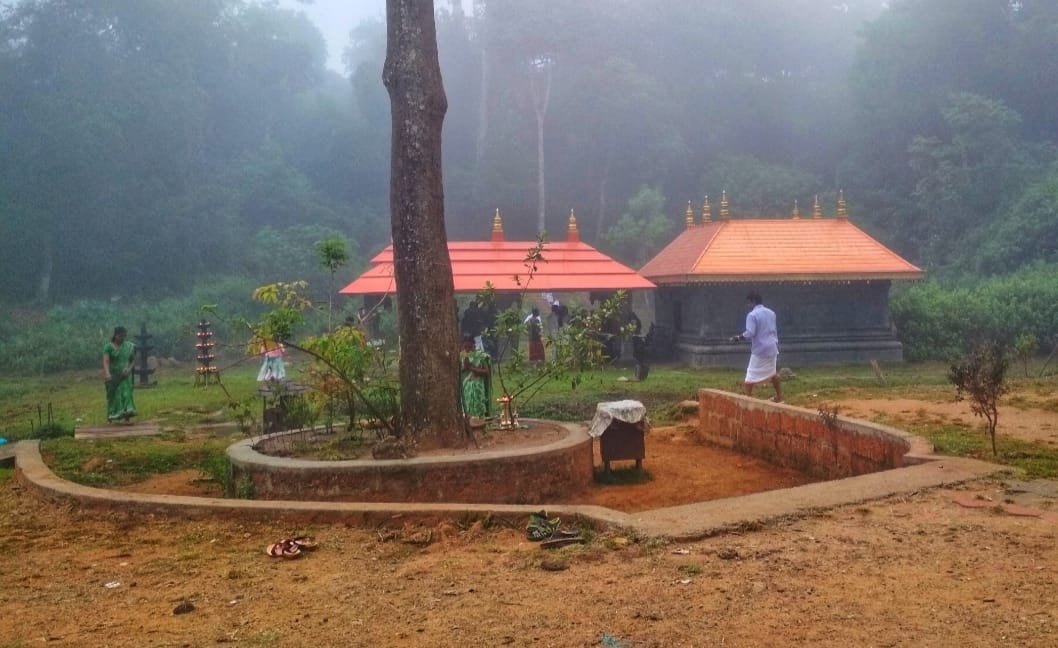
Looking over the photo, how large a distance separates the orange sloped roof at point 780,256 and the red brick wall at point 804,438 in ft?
33.8

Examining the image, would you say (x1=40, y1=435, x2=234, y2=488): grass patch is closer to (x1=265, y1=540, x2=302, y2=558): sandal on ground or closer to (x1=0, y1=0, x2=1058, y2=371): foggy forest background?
(x1=265, y1=540, x2=302, y2=558): sandal on ground

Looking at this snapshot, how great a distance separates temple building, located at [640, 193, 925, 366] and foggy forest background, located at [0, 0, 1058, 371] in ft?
15.0

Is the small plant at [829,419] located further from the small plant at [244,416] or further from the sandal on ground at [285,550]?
the small plant at [244,416]

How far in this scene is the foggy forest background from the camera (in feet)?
110

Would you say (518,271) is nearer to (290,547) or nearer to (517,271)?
(517,271)

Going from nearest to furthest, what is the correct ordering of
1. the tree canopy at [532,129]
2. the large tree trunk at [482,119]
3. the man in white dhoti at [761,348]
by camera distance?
the man in white dhoti at [761,348]
the tree canopy at [532,129]
the large tree trunk at [482,119]

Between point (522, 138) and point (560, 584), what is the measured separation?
3984 centimetres

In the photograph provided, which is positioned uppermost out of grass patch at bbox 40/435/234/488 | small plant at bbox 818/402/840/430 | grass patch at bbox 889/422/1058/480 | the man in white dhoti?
the man in white dhoti

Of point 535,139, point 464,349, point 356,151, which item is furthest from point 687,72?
point 464,349

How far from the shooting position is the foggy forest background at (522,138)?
33.6 m

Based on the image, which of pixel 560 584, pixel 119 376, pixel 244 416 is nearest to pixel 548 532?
pixel 560 584

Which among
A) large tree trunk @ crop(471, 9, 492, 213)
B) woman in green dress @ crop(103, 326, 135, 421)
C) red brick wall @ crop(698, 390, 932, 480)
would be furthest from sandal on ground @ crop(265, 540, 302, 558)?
large tree trunk @ crop(471, 9, 492, 213)

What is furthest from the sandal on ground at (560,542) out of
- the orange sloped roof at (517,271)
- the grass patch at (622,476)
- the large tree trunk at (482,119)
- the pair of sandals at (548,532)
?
the large tree trunk at (482,119)

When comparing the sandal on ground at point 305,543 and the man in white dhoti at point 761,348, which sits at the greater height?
the man in white dhoti at point 761,348
